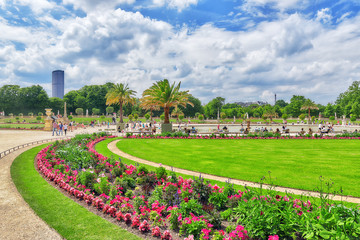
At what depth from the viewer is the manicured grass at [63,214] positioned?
5785 millimetres

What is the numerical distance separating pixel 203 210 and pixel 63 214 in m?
4.14

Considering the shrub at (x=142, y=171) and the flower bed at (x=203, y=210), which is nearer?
the flower bed at (x=203, y=210)

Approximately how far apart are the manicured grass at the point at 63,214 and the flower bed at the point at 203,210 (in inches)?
14.9

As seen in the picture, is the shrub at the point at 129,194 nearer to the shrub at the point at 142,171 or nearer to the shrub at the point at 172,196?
the shrub at the point at 172,196

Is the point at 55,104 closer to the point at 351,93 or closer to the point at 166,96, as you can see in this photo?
the point at 166,96

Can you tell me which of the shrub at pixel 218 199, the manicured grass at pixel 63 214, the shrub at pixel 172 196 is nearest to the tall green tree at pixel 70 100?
the manicured grass at pixel 63 214

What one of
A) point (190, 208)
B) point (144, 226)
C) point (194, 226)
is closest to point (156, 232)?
point (144, 226)

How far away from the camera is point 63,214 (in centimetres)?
691

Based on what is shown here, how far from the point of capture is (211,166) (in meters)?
13.1

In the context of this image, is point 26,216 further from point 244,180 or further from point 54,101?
point 54,101

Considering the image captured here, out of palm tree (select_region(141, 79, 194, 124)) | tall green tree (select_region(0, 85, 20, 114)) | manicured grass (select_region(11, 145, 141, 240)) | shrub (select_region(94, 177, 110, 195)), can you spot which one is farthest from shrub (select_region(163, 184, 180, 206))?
tall green tree (select_region(0, 85, 20, 114))

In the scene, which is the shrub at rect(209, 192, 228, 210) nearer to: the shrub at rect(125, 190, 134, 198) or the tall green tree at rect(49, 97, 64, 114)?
the shrub at rect(125, 190, 134, 198)

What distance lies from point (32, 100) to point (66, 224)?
355 ft

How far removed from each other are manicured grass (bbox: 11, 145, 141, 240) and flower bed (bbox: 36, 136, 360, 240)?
379mm
